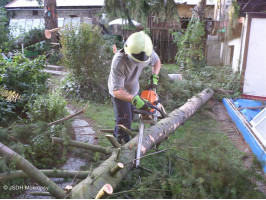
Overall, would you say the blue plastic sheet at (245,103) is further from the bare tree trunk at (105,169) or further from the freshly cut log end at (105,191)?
the freshly cut log end at (105,191)

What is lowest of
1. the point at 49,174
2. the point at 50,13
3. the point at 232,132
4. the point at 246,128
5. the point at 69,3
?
the point at 232,132

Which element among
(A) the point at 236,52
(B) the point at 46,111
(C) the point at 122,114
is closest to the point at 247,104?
(A) the point at 236,52

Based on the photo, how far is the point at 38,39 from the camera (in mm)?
14047

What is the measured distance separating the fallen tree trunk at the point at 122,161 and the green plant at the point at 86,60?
2.63m

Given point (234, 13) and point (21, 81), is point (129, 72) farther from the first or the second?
point (234, 13)

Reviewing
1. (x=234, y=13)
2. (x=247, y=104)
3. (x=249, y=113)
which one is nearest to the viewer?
(x=249, y=113)

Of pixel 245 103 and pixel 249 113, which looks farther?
pixel 245 103

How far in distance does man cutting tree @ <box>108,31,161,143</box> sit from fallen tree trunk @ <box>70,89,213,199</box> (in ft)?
1.06

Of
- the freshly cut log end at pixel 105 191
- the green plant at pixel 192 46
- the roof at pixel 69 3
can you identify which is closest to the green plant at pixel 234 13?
the green plant at pixel 192 46

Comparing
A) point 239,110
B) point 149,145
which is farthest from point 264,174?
point 239,110

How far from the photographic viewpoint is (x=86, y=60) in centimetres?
632

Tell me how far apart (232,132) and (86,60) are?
3911mm

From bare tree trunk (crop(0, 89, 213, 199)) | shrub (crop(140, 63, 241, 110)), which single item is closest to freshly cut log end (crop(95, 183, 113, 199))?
bare tree trunk (crop(0, 89, 213, 199))

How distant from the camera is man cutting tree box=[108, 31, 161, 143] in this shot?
2803mm
